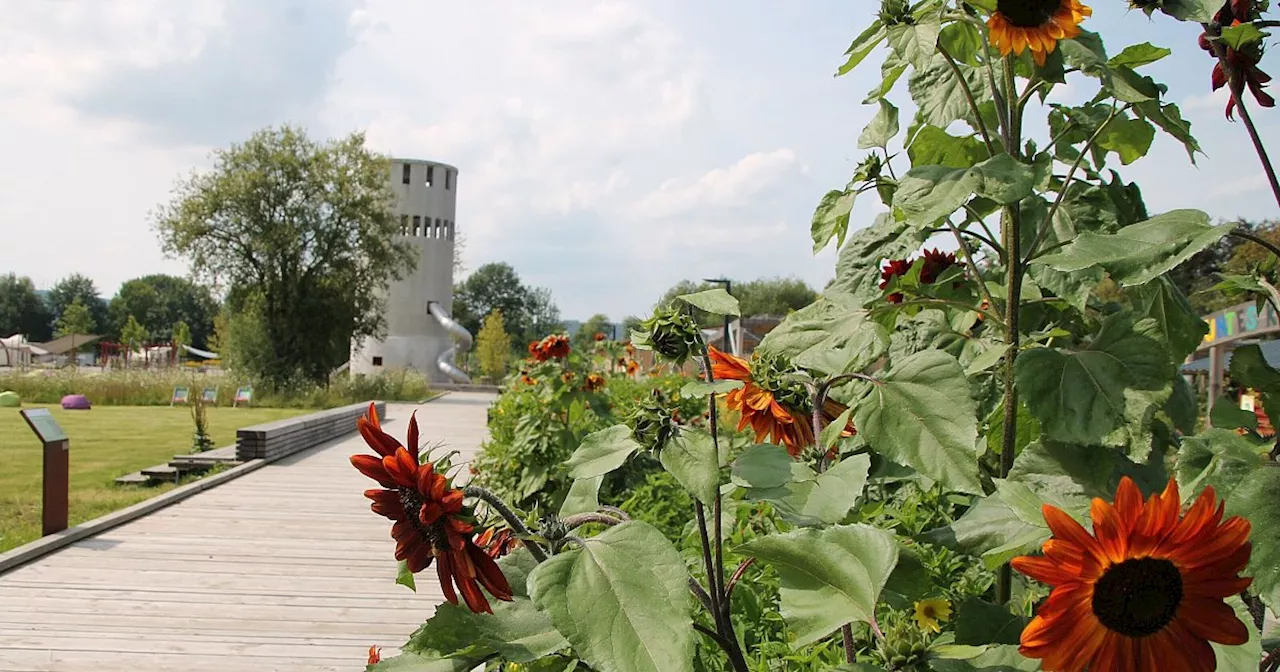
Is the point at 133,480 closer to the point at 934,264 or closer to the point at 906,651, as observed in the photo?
the point at 934,264

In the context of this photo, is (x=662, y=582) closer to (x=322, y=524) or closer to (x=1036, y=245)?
(x=1036, y=245)

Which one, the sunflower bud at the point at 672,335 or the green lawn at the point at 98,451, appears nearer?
the sunflower bud at the point at 672,335

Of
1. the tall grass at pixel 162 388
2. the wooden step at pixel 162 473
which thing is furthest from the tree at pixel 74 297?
the wooden step at pixel 162 473

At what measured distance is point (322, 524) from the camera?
6.43 metres

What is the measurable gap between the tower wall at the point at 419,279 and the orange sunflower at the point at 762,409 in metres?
34.5

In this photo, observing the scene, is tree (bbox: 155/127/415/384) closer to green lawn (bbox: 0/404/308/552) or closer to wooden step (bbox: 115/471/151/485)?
green lawn (bbox: 0/404/308/552)

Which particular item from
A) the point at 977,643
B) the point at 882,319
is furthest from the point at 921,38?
the point at 977,643

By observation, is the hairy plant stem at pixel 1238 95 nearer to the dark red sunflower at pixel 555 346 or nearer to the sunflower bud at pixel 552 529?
the sunflower bud at pixel 552 529

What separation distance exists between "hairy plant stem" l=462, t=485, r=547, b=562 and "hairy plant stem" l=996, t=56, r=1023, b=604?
46cm

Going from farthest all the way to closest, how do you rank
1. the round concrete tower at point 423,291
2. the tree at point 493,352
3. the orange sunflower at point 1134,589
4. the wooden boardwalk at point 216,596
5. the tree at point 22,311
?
1. the tree at point 22,311
2. the tree at point 493,352
3. the round concrete tower at point 423,291
4. the wooden boardwalk at point 216,596
5. the orange sunflower at point 1134,589

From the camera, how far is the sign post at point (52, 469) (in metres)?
5.39

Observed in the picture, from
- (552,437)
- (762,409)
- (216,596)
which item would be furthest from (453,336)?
(762,409)

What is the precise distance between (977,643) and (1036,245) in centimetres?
37

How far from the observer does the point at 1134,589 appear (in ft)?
1.87
